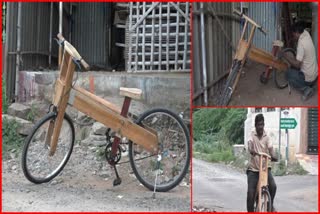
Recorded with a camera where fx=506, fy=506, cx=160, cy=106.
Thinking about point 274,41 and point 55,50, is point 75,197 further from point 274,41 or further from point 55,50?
point 55,50

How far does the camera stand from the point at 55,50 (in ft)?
32.1

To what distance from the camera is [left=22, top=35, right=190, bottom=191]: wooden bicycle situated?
526 cm

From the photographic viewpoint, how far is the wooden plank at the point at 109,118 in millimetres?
5270

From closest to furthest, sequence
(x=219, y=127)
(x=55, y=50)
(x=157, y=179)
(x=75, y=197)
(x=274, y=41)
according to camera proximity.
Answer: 1. (x=219, y=127)
2. (x=75, y=197)
3. (x=157, y=179)
4. (x=274, y=41)
5. (x=55, y=50)

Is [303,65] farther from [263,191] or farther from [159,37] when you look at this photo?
[159,37]

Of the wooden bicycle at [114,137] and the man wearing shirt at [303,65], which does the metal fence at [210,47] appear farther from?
the man wearing shirt at [303,65]

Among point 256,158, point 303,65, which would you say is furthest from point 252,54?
point 256,158

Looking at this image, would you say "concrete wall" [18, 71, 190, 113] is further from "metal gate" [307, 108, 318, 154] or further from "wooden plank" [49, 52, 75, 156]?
"metal gate" [307, 108, 318, 154]

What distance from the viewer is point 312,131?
161 inches

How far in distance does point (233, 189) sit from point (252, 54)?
68.3 inches

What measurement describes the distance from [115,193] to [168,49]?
3.43 m

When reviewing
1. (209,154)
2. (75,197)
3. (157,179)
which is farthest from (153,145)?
(209,154)

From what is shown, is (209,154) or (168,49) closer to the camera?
(209,154)

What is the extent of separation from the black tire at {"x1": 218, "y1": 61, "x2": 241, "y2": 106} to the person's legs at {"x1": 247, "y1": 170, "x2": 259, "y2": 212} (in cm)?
85
